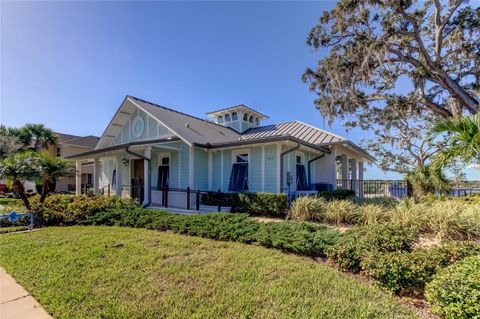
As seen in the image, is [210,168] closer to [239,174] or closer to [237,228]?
[239,174]

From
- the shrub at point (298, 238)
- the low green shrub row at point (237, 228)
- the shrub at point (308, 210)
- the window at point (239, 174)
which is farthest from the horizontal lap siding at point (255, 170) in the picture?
the shrub at point (298, 238)

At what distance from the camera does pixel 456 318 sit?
2.94 meters

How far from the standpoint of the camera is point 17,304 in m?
3.67

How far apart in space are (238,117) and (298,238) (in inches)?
577

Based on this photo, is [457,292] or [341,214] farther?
[341,214]

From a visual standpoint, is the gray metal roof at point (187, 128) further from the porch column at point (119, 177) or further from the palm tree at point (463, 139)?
the palm tree at point (463, 139)

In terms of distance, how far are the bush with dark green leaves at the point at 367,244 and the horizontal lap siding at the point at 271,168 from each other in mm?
6263

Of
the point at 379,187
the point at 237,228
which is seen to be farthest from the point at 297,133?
the point at 237,228

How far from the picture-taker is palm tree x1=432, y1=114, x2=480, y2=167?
5.38 m

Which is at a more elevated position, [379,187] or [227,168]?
[227,168]

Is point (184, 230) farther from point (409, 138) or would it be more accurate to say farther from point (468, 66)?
A: point (409, 138)

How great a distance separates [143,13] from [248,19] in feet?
15.9

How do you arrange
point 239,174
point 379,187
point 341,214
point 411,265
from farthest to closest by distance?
point 379,187, point 239,174, point 341,214, point 411,265

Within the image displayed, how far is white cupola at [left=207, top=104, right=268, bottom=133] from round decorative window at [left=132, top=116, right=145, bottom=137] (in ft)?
20.1
